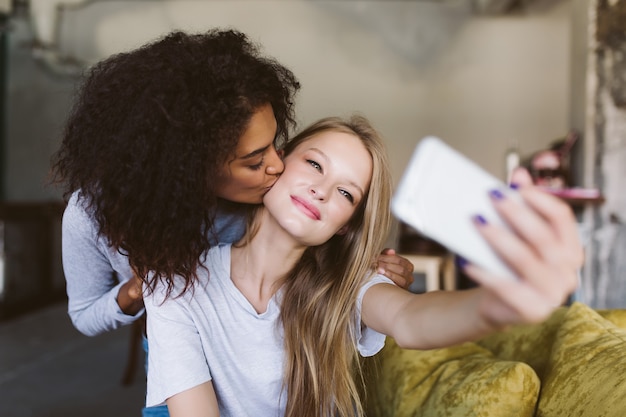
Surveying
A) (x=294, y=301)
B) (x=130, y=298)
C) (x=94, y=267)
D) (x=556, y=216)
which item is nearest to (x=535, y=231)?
(x=556, y=216)

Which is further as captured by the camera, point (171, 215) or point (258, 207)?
point (258, 207)

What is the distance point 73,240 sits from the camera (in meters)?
1.45

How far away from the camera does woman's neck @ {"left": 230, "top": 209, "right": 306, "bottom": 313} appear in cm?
130

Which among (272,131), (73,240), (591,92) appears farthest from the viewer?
(591,92)

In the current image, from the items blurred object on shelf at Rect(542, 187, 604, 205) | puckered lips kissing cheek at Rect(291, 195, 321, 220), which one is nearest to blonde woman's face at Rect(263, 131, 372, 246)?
puckered lips kissing cheek at Rect(291, 195, 321, 220)

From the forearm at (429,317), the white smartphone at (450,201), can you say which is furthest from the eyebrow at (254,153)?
the white smartphone at (450,201)

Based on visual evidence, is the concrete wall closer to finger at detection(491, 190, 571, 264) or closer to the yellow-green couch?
the yellow-green couch

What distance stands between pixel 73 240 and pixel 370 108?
466 centimetres

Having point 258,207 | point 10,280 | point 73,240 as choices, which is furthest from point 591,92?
point 10,280

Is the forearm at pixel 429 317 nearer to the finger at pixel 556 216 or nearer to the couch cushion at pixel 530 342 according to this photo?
the finger at pixel 556 216

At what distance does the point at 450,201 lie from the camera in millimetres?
592

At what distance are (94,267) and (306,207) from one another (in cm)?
65

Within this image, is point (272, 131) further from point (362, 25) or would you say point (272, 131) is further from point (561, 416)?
point (362, 25)

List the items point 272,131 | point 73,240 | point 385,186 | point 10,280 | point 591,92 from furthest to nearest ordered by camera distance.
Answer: point 10,280 → point 591,92 → point 73,240 → point 385,186 → point 272,131
